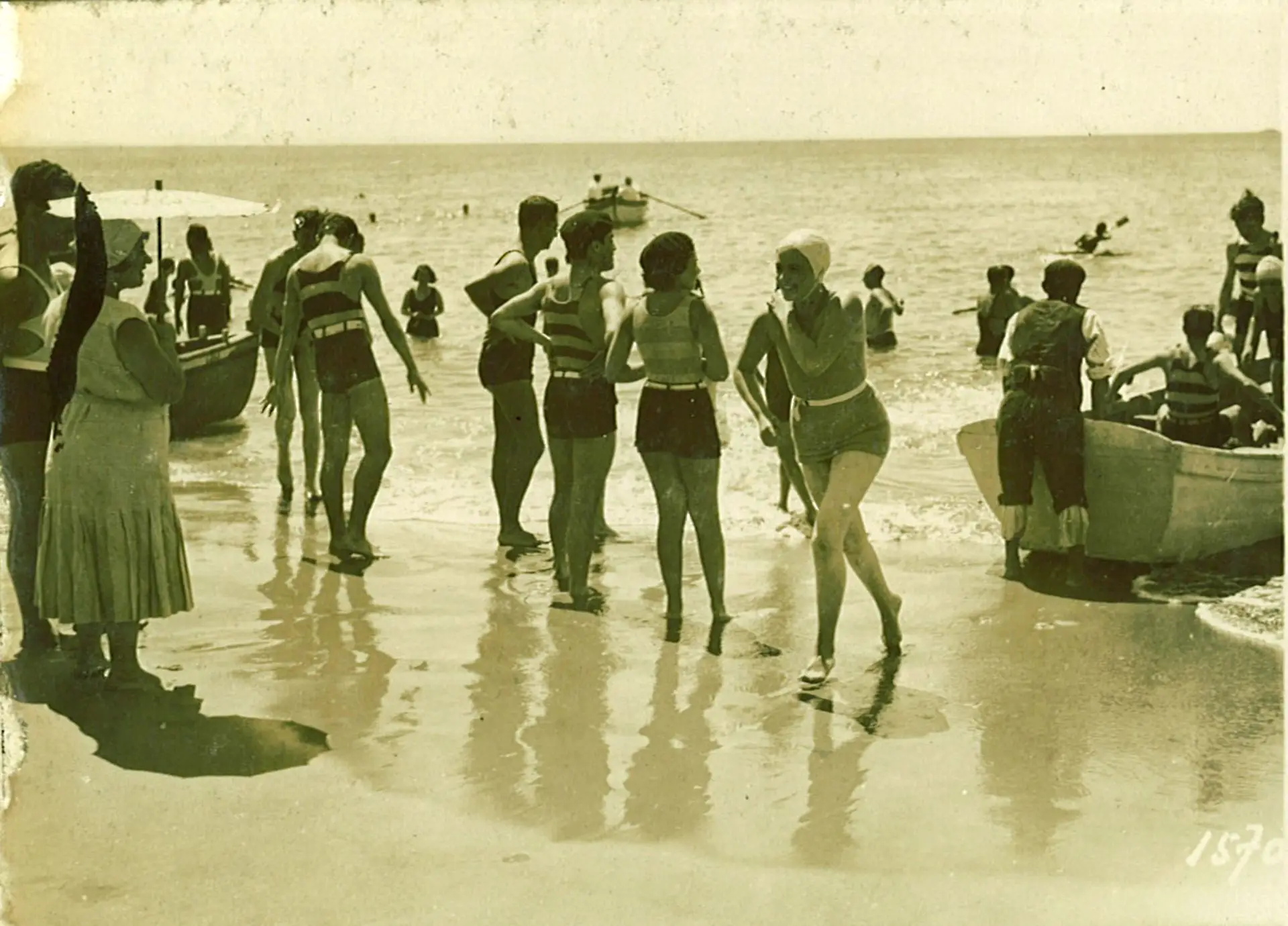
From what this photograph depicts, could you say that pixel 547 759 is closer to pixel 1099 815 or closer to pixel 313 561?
pixel 1099 815

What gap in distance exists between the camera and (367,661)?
6.72 m

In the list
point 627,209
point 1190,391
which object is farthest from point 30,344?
point 627,209

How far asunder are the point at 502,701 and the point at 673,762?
35.0 inches

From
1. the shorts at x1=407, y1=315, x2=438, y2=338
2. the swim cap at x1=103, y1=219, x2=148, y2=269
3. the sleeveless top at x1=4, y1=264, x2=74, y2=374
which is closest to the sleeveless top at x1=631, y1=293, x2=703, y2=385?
the swim cap at x1=103, y1=219, x2=148, y2=269

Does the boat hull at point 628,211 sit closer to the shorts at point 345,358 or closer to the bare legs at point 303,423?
the bare legs at point 303,423

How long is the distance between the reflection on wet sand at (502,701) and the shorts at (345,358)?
4.19 ft

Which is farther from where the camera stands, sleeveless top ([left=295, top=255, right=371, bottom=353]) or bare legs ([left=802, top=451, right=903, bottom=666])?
sleeveless top ([left=295, top=255, right=371, bottom=353])

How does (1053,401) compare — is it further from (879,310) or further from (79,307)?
(879,310)

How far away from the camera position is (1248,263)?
1119cm

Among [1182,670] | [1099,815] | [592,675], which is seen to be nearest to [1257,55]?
Answer: [1182,670]

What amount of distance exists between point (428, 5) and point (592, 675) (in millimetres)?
2852

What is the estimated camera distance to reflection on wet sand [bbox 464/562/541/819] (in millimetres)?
5551

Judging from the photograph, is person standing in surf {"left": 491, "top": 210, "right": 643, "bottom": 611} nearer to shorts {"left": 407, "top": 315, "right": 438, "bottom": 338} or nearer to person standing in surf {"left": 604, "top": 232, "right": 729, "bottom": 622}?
person standing in surf {"left": 604, "top": 232, "right": 729, "bottom": 622}

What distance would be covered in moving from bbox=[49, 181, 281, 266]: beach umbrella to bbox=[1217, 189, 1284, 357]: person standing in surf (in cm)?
671
